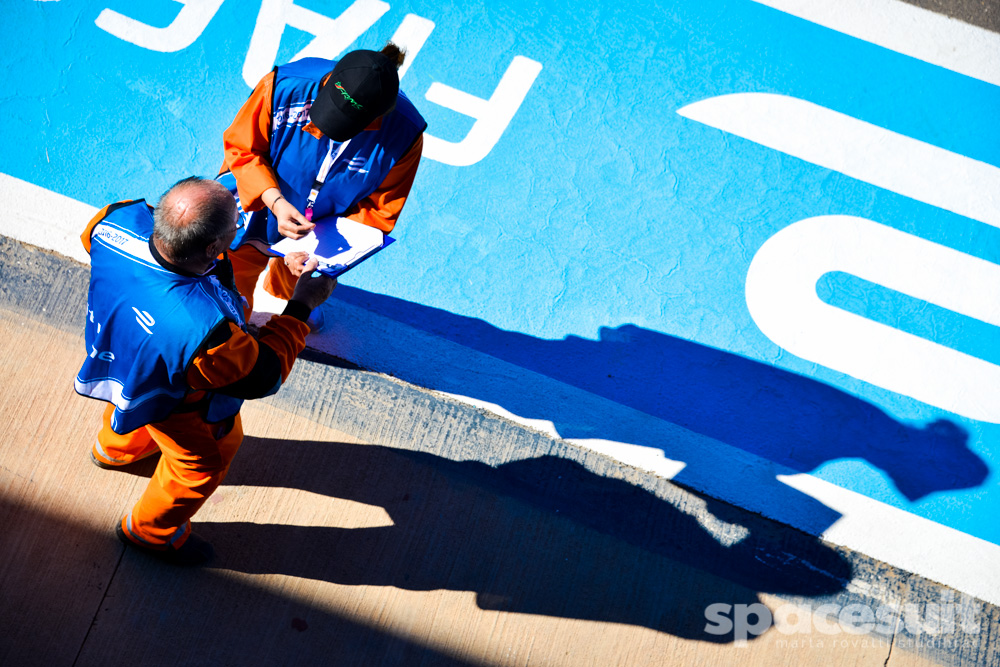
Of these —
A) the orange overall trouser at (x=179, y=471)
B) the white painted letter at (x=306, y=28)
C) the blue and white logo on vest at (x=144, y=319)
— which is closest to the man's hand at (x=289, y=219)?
the blue and white logo on vest at (x=144, y=319)

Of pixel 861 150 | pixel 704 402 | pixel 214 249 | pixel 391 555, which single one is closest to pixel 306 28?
pixel 214 249

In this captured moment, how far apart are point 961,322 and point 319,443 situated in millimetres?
4299

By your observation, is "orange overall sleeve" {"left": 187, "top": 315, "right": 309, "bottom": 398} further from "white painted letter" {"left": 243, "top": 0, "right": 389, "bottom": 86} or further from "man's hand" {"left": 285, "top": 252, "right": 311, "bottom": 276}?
"white painted letter" {"left": 243, "top": 0, "right": 389, "bottom": 86}

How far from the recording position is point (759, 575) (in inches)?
145

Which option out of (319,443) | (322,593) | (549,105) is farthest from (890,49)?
(322,593)

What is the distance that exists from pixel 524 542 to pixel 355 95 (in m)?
2.55

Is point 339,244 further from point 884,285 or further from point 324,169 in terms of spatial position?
point 884,285

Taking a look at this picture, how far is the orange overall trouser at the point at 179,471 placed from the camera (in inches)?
104

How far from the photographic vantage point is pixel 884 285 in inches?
168

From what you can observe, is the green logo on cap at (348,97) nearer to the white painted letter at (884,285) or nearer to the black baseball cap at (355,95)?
the black baseball cap at (355,95)

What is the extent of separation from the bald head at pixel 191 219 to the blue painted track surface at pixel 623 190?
178 centimetres

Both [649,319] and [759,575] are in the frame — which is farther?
[649,319]

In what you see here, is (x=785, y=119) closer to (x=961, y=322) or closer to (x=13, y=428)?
(x=961, y=322)

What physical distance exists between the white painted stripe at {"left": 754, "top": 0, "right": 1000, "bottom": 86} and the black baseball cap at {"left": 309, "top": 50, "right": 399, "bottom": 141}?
3688 mm
